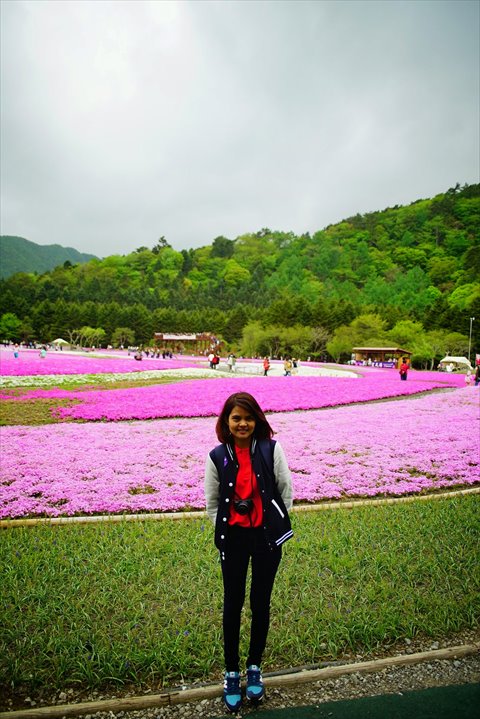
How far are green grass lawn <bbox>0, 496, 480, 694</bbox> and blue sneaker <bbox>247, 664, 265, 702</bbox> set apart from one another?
35 cm

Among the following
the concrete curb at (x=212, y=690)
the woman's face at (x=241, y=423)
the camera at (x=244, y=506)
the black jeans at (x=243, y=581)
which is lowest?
the concrete curb at (x=212, y=690)

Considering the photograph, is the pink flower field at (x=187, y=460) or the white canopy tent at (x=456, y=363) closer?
the pink flower field at (x=187, y=460)

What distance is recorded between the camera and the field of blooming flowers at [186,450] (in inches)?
304

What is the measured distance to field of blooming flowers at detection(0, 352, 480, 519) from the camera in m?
7.73

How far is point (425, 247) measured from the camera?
466 ft

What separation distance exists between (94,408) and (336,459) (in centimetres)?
1080

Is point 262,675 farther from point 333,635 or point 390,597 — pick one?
point 390,597

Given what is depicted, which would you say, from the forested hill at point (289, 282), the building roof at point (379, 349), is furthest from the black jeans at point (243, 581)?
the forested hill at point (289, 282)

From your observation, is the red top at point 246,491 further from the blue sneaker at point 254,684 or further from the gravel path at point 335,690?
the gravel path at point 335,690

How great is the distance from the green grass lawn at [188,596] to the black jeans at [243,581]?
522 millimetres

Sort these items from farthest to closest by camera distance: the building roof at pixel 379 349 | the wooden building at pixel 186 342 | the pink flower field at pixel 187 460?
the wooden building at pixel 186 342, the building roof at pixel 379 349, the pink flower field at pixel 187 460

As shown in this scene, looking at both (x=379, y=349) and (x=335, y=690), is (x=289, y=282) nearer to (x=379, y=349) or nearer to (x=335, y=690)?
(x=379, y=349)

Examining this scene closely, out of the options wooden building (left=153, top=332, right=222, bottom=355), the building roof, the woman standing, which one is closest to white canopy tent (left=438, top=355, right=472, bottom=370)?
the building roof

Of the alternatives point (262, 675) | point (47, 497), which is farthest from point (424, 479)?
point (47, 497)
